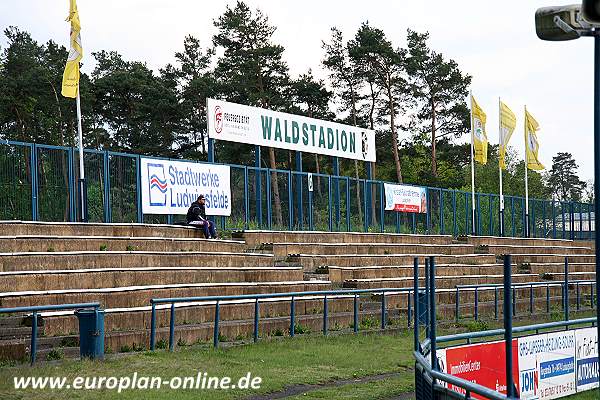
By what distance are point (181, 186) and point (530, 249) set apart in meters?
22.2

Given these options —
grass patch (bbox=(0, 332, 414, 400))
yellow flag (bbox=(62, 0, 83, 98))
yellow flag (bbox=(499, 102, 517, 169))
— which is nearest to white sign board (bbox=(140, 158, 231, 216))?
yellow flag (bbox=(62, 0, 83, 98))

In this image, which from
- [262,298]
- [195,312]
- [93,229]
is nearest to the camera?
[195,312]

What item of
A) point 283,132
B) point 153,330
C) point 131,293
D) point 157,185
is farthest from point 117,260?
point 283,132

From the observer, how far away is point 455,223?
47.9 metres

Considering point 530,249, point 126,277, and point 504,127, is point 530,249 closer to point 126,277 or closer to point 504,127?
point 504,127

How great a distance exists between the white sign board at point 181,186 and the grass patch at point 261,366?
8.68 meters

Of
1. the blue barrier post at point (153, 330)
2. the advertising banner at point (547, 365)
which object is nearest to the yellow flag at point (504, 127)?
the advertising banner at point (547, 365)

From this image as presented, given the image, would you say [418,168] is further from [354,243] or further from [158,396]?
[158,396]

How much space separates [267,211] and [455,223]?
1586 centimetres

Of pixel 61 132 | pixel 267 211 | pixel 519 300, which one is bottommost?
pixel 519 300

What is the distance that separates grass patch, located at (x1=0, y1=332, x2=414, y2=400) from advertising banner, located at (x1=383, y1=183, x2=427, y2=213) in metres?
20.9

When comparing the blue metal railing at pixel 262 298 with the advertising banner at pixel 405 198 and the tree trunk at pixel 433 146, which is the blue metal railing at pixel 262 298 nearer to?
the advertising banner at pixel 405 198

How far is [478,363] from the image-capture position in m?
14.1

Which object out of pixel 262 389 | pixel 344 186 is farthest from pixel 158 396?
pixel 344 186
